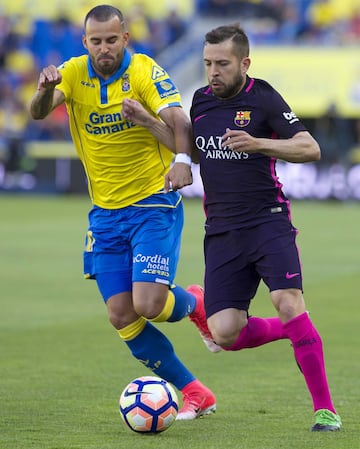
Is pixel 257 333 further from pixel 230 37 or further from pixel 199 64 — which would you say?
pixel 199 64

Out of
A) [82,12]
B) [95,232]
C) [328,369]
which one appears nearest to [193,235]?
[328,369]

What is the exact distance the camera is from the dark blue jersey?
6.31m

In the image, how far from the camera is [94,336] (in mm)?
10016

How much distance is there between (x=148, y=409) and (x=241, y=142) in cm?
153

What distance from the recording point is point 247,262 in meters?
6.39

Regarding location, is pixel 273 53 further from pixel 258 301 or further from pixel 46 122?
pixel 258 301

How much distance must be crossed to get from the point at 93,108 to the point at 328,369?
291 cm

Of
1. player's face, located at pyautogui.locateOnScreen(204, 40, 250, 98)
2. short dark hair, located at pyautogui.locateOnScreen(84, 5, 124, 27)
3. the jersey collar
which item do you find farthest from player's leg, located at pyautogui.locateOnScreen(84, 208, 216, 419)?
short dark hair, located at pyautogui.locateOnScreen(84, 5, 124, 27)

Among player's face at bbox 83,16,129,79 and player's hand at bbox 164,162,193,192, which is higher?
player's face at bbox 83,16,129,79

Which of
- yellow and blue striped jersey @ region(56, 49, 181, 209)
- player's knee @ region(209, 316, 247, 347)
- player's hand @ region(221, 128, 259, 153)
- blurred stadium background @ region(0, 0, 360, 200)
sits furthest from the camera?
blurred stadium background @ region(0, 0, 360, 200)

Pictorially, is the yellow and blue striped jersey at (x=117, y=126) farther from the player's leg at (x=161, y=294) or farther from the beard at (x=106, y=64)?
the player's leg at (x=161, y=294)

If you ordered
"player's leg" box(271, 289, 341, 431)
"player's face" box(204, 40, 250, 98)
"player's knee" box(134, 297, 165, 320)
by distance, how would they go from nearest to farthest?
"player's leg" box(271, 289, 341, 431) → "player's face" box(204, 40, 250, 98) → "player's knee" box(134, 297, 165, 320)

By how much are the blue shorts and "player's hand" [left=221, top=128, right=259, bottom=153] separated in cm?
99

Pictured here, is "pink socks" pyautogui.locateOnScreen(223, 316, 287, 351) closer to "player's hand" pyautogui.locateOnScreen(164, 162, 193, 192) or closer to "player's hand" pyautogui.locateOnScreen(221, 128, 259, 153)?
"player's hand" pyautogui.locateOnScreen(164, 162, 193, 192)
